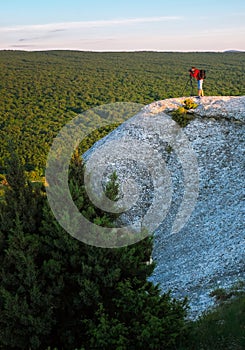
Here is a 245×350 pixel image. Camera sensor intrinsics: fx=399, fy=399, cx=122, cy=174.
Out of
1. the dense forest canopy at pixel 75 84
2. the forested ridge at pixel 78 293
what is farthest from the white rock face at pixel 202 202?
the dense forest canopy at pixel 75 84

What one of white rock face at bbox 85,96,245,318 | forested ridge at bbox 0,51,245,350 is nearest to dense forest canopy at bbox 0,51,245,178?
white rock face at bbox 85,96,245,318

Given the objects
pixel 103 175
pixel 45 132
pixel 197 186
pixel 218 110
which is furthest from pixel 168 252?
pixel 45 132

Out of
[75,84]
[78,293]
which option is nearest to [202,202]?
[78,293]

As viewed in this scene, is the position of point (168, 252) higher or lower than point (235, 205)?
lower

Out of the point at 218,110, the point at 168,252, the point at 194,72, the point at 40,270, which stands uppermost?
the point at 194,72

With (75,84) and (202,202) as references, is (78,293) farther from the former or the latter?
(75,84)

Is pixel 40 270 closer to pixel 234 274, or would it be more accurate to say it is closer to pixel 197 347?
pixel 197 347

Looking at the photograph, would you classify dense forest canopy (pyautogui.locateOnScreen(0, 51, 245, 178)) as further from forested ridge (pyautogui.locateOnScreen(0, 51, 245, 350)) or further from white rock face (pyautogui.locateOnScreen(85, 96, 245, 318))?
forested ridge (pyautogui.locateOnScreen(0, 51, 245, 350))
